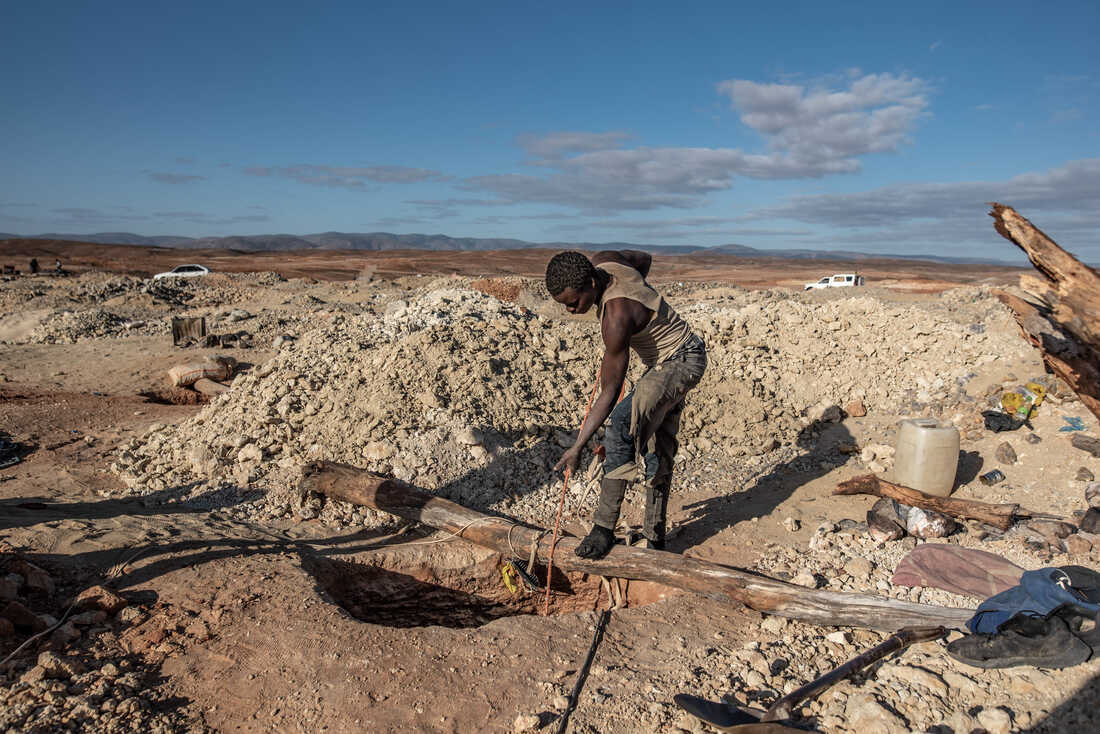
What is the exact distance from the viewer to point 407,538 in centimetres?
394

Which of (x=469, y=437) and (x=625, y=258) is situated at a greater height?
(x=625, y=258)

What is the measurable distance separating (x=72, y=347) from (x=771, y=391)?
33.8ft

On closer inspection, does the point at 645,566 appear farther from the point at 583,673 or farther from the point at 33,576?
the point at 33,576

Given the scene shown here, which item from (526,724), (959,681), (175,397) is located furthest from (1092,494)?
(175,397)

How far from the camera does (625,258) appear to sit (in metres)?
3.44

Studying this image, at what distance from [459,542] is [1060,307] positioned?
3125 mm

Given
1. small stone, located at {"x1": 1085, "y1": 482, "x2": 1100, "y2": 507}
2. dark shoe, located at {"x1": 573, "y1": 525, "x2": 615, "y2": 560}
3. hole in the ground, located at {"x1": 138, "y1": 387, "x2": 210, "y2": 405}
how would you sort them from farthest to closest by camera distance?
1. hole in the ground, located at {"x1": 138, "y1": 387, "x2": 210, "y2": 405}
2. small stone, located at {"x1": 1085, "y1": 482, "x2": 1100, "y2": 507}
3. dark shoe, located at {"x1": 573, "y1": 525, "x2": 615, "y2": 560}

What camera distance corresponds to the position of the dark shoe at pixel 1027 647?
232 centimetres

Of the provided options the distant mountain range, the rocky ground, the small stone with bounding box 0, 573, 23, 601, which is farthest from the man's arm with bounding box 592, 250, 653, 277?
the distant mountain range

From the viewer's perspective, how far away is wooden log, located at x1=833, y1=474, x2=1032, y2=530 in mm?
3760

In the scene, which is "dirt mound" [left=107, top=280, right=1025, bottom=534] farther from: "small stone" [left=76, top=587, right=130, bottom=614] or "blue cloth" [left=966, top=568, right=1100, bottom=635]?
"blue cloth" [left=966, top=568, right=1100, bottom=635]

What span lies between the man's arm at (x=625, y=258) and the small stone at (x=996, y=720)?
7.31 feet

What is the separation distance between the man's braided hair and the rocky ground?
1.58 m

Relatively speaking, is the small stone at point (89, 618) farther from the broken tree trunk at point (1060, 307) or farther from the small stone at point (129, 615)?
the broken tree trunk at point (1060, 307)
